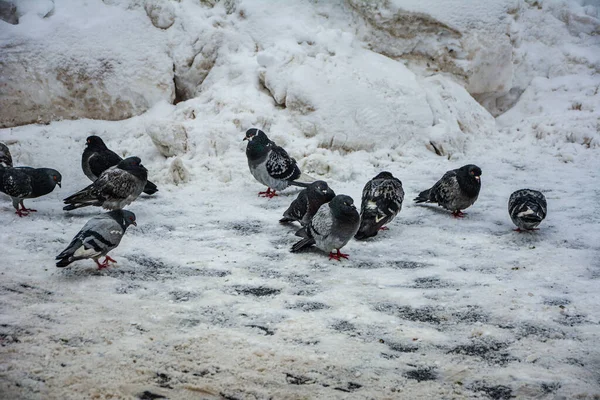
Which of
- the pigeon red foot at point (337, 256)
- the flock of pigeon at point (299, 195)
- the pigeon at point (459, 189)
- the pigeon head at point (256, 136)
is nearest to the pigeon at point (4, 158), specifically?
the flock of pigeon at point (299, 195)

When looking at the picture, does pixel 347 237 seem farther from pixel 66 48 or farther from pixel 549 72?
pixel 549 72

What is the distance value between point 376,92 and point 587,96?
3.93 metres

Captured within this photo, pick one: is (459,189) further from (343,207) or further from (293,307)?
(293,307)

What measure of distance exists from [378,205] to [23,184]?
12.0ft

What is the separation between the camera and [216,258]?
5238mm

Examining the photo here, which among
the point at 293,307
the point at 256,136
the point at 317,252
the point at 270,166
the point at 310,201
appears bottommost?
the point at 293,307

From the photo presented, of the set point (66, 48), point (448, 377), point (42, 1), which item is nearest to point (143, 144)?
point (66, 48)

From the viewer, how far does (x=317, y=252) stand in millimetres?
5527

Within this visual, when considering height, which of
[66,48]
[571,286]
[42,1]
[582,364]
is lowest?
[582,364]

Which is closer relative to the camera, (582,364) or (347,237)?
(582,364)

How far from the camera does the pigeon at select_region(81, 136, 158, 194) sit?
6953mm

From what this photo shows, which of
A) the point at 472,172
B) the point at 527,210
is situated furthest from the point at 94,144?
the point at 527,210

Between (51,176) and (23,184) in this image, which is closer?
(23,184)

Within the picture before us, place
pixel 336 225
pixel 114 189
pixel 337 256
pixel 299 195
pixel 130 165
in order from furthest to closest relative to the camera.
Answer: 1. pixel 130 165
2. pixel 114 189
3. pixel 299 195
4. pixel 337 256
5. pixel 336 225
